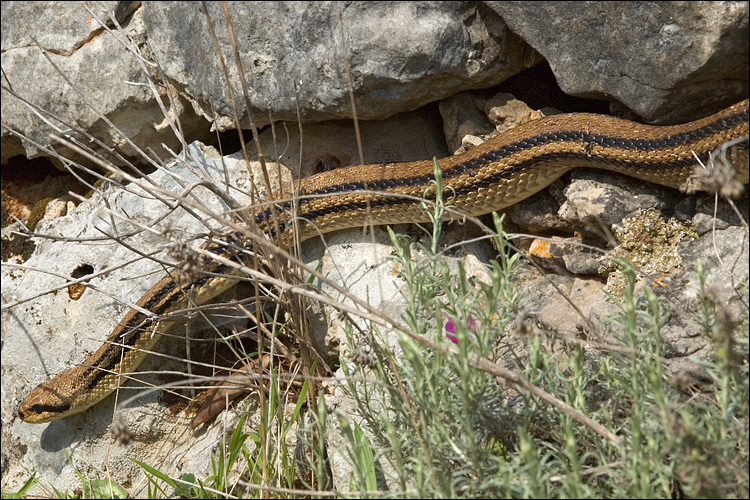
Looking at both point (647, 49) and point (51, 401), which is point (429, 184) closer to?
point (647, 49)

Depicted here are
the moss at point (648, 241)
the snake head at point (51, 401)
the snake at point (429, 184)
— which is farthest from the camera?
the snake head at point (51, 401)

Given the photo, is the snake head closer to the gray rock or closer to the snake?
the snake

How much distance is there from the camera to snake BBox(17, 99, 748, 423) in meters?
3.30

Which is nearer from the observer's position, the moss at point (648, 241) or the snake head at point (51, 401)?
the moss at point (648, 241)

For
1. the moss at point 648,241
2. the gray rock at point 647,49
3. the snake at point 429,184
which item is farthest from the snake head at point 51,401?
the gray rock at point 647,49

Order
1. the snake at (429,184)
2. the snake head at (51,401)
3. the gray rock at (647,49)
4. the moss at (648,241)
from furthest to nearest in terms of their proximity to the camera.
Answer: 1. the snake head at (51,401)
2. the moss at (648,241)
3. the snake at (429,184)
4. the gray rock at (647,49)

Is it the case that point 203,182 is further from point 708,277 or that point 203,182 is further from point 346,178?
point 708,277

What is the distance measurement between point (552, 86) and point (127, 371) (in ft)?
10.7

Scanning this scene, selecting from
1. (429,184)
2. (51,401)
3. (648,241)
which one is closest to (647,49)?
(648,241)

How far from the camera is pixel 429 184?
12.9ft

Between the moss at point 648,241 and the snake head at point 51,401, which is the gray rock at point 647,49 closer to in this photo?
the moss at point 648,241

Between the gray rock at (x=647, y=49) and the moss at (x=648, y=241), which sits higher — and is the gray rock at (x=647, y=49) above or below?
above

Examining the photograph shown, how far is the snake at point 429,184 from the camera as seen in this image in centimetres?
330

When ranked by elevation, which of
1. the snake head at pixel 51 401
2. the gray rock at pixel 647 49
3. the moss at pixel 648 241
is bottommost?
the snake head at pixel 51 401
